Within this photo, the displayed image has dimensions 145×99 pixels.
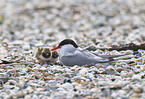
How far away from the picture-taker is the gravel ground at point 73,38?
291 cm

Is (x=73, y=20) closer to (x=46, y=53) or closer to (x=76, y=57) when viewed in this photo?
(x=46, y=53)

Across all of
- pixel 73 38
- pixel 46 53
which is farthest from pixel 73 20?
pixel 46 53

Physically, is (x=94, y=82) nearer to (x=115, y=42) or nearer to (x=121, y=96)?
(x=121, y=96)

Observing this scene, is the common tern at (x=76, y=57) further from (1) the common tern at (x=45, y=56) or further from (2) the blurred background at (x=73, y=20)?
(2) the blurred background at (x=73, y=20)

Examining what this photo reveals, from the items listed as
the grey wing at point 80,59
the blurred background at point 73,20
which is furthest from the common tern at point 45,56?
the blurred background at point 73,20

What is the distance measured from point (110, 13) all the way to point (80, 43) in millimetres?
2610

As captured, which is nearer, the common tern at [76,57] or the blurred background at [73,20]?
the common tern at [76,57]

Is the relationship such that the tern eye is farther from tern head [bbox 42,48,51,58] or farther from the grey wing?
the grey wing

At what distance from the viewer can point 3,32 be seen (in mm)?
6309

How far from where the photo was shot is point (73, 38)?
5836mm

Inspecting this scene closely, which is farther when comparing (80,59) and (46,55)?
(46,55)

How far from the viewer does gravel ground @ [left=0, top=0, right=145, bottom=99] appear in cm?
291

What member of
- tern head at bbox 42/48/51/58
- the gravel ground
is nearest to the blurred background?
the gravel ground

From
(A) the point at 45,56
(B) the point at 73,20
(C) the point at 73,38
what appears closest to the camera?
(A) the point at 45,56
